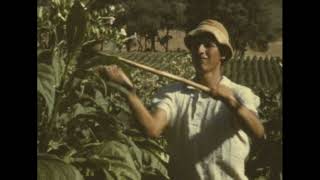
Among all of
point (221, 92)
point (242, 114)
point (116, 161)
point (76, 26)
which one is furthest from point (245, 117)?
point (76, 26)

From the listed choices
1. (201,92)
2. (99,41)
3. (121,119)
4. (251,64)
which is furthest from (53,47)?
(251,64)

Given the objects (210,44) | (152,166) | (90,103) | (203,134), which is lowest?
(152,166)

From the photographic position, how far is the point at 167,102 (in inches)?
101

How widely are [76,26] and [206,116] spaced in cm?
56

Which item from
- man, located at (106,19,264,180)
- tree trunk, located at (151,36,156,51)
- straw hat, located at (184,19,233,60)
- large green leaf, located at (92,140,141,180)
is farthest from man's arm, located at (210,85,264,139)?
large green leaf, located at (92,140,141,180)

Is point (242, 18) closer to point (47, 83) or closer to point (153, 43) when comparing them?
point (153, 43)

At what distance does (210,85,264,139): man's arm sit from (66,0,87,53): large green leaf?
1.66 feet

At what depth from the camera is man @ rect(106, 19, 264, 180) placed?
254 cm

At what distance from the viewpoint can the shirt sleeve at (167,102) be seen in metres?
2.57
